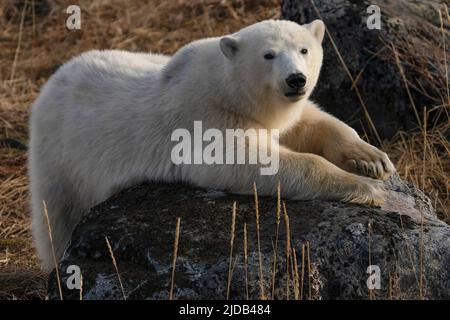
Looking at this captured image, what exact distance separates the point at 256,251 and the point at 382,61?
3832 millimetres

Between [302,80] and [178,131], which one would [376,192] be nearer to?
[302,80]

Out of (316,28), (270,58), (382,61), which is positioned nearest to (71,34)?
(382,61)

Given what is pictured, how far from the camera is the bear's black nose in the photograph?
475cm

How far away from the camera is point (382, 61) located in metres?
7.43

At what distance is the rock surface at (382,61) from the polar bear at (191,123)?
2.00m

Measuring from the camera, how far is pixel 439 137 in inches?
280

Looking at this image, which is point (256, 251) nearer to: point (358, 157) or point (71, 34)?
point (358, 157)

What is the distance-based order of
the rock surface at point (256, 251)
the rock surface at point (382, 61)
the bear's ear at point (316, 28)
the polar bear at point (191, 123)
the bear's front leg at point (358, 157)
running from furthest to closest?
the rock surface at point (382, 61) → the bear's ear at point (316, 28) → the bear's front leg at point (358, 157) → the polar bear at point (191, 123) → the rock surface at point (256, 251)

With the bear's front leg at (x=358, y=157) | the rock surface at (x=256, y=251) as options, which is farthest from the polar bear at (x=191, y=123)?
the rock surface at (x=256, y=251)

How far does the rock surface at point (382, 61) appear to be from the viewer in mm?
7297

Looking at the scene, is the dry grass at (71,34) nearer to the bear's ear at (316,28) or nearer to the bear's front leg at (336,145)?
the bear's front leg at (336,145)

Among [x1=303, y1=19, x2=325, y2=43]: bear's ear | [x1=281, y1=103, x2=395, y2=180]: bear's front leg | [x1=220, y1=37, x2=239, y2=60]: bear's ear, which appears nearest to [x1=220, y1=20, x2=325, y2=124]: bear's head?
[x1=220, y1=37, x2=239, y2=60]: bear's ear
